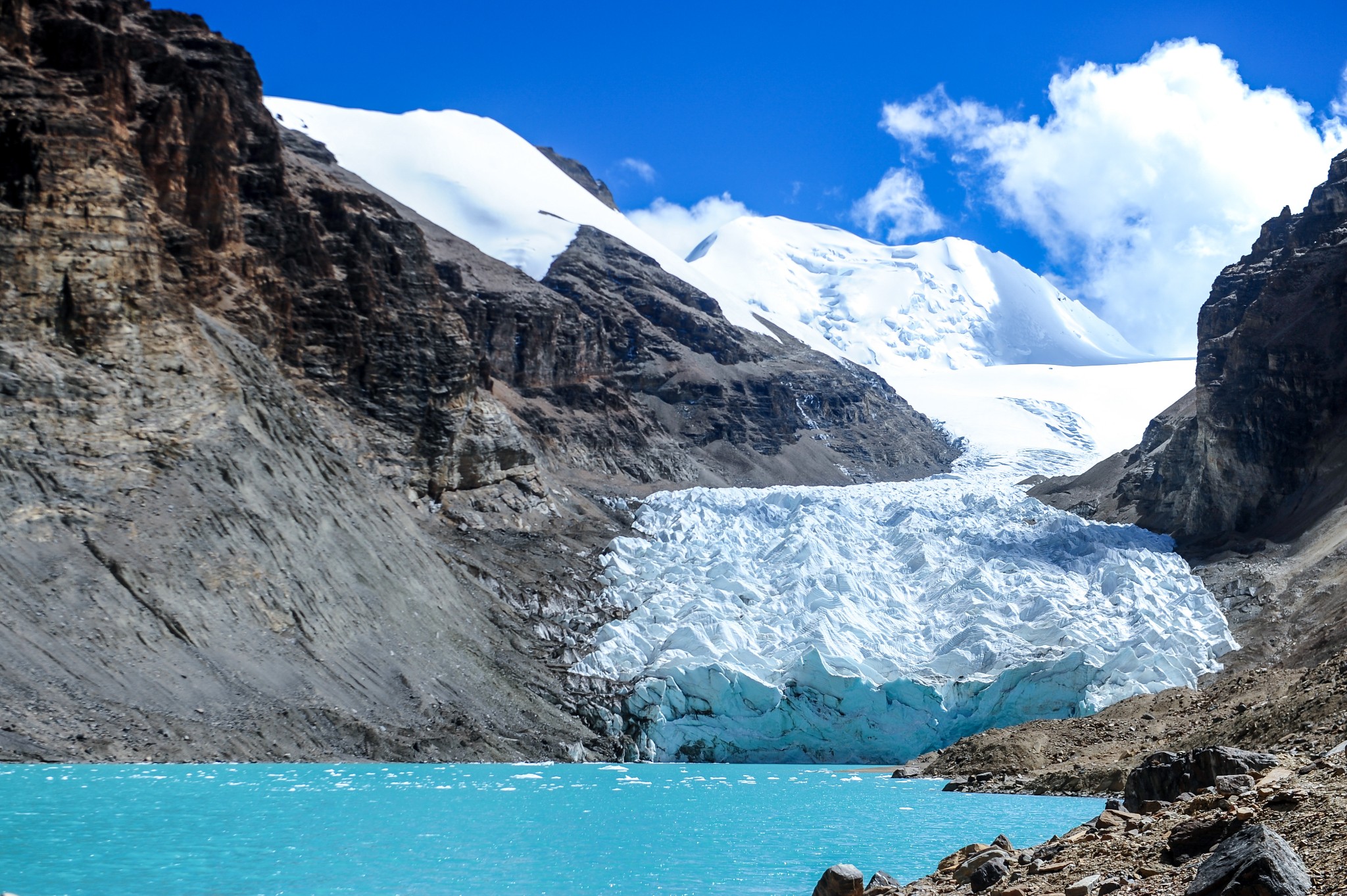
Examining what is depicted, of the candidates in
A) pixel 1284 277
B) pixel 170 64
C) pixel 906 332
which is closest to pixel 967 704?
pixel 1284 277

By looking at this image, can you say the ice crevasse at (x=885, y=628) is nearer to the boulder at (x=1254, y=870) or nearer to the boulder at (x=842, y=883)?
the boulder at (x=842, y=883)

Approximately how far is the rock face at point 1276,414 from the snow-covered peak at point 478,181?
190ft

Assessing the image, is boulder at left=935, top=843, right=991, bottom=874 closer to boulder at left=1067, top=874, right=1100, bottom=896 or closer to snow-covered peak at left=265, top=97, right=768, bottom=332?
boulder at left=1067, top=874, right=1100, bottom=896

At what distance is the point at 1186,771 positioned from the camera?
12.9 meters

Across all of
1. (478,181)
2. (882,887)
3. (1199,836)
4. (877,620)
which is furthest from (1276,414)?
(478,181)

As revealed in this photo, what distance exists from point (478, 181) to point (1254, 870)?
4811 inches

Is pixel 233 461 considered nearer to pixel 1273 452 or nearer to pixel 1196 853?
pixel 1196 853

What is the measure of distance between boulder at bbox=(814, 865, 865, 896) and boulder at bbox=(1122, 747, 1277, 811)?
13.5 ft

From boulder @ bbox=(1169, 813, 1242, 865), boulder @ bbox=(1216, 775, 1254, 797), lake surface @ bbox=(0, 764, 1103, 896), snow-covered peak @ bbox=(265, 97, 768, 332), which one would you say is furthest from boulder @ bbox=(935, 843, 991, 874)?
snow-covered peak @ bbox=(265, 97, 768, 332)

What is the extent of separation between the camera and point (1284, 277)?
164ft

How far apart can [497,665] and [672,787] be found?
10761 millimetres

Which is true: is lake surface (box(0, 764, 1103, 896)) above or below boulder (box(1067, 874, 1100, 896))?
below

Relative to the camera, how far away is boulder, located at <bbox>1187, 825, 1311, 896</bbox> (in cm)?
602

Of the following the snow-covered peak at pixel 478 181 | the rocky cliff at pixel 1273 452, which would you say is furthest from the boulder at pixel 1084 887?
the snow-covered peak at pixel 478 181
